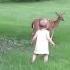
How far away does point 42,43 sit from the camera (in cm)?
1066

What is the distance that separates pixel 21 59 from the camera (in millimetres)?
10789

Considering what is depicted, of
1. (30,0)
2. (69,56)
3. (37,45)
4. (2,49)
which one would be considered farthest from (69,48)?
(30,0)

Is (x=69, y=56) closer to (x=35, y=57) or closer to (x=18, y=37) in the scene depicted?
(x=35, y=57)

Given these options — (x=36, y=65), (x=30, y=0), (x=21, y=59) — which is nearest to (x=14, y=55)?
(x=21, y=59)

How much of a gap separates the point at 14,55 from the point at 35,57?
95 cm

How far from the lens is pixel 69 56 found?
12172mm

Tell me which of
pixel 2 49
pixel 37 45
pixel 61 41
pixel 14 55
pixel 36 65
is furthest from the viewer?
pixel 61 41

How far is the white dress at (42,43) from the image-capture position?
10578 mm

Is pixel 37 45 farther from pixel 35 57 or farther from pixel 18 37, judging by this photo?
pixel 18 37

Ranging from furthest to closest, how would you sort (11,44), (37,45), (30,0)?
1. (30,0)
2. (11,44)
3. (37,45)

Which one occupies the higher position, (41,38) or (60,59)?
(41,38)

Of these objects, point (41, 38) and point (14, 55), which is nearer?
point (41, 38)

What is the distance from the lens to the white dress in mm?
10578

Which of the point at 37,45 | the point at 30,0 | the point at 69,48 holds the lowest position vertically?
the point at 30,0
